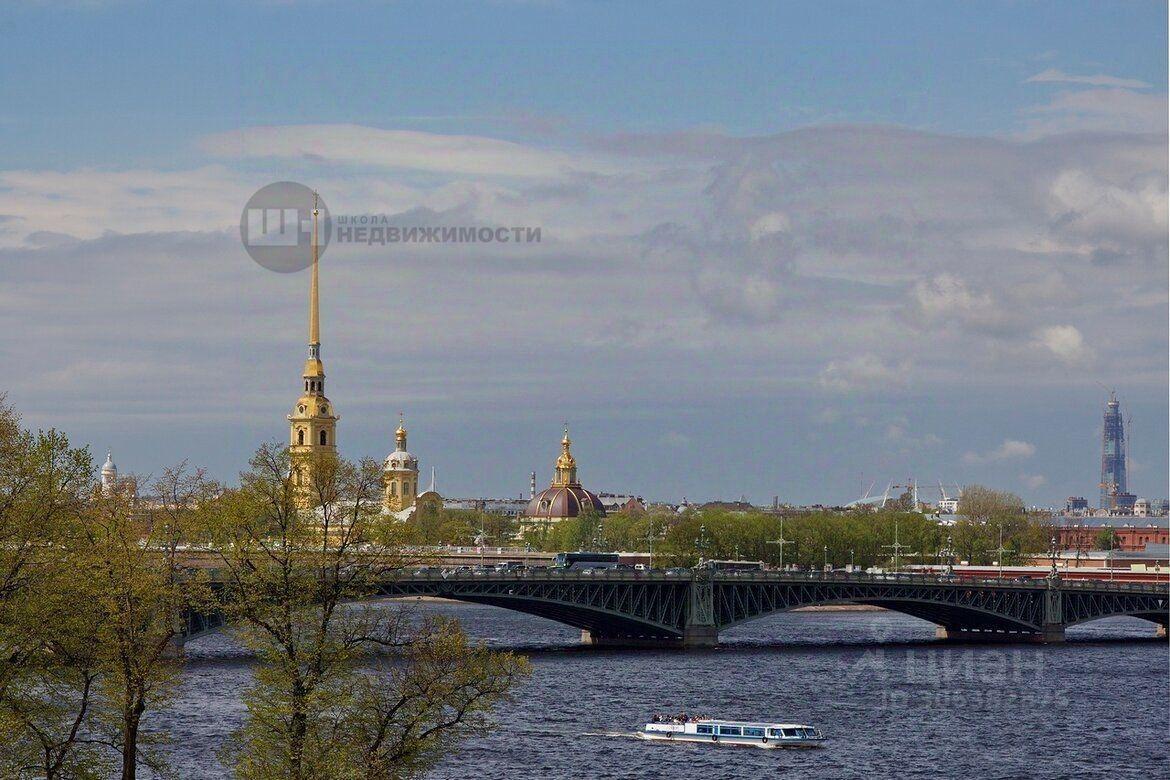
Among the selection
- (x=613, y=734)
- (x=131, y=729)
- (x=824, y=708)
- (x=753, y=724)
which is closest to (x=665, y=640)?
(x=824, y=708)

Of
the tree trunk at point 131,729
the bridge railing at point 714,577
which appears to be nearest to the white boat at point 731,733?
the bridge railing at point 714,577

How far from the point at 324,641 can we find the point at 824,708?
53.2 meters

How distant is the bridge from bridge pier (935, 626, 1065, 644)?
0.25ft

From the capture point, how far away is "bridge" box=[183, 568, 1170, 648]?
4567 inches

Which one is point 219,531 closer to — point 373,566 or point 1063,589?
point 373,566

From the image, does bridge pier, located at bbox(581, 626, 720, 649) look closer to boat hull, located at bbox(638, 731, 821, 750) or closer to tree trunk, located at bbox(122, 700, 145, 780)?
boat hull, located at bbox(638, 731, 821, 750)

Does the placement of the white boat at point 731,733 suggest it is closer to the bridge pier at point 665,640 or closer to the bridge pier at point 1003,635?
the bridge pier at point 665,640

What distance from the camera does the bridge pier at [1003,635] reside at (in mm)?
141625

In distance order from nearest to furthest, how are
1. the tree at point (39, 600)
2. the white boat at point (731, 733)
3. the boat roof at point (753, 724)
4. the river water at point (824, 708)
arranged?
the tree at point (39, 600)
the river water at point (824, 708)
the white boat at point (731, 733)
the boat roof at point (753, 724)

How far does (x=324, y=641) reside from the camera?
45.1m

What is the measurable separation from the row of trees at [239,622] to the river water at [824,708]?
20.7 meters

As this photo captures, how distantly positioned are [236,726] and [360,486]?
112 feet

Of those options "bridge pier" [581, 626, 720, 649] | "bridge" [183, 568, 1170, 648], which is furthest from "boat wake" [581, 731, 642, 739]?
"bridge pier" [581, 626, 720, 649]

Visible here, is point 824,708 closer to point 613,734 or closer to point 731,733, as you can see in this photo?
point 731,733
